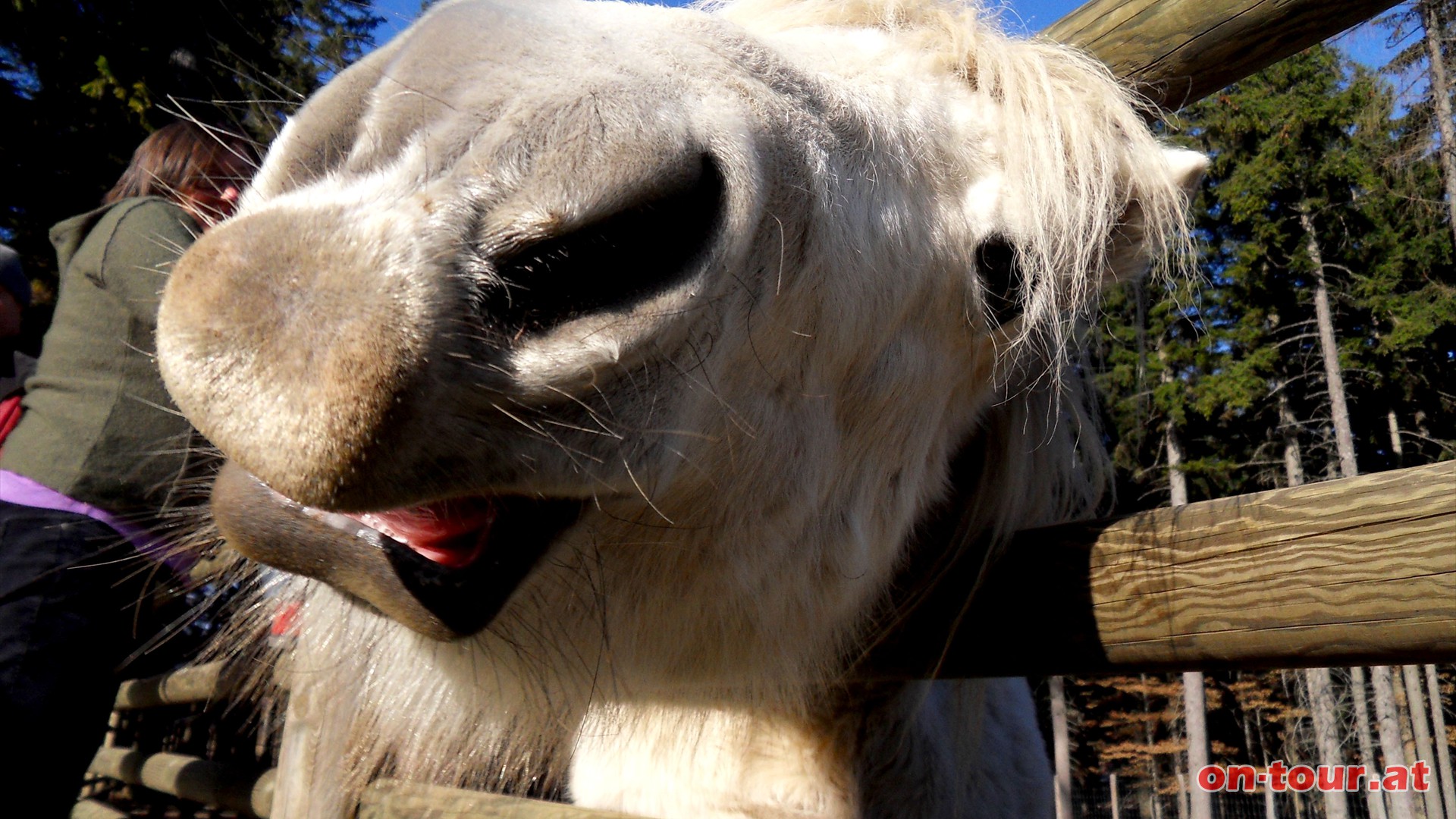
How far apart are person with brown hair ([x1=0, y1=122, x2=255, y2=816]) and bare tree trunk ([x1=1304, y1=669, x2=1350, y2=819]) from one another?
51.8ft

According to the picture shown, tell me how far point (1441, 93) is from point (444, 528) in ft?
42.6

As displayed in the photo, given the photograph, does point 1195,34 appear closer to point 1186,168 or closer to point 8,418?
point 1186,168

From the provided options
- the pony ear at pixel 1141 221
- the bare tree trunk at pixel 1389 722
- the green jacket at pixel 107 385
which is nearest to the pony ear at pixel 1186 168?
the pony ear at pixel 1141 221

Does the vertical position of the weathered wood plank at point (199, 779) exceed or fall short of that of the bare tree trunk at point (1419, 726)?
it falls short

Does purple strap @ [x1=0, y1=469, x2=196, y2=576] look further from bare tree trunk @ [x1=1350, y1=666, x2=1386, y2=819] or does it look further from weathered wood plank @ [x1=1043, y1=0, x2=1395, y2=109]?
bare tree trunk @ [x1=1350, y1=666, x2=1386, y2=819]

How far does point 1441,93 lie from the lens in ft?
33.1

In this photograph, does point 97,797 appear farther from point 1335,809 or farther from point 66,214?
point 1335,809

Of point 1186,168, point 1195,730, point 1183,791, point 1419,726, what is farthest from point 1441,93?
point 1183,791

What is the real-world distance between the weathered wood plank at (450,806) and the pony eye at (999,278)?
3.20ft

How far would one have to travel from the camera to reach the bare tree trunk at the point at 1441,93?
9.47 m

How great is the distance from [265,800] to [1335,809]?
17.3 meters

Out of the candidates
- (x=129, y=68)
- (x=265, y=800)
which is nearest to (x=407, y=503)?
(x=265, y=800)

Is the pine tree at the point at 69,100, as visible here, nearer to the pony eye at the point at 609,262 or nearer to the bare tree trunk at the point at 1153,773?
the pony eye at the point at 609,262

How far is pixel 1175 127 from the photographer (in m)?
1.69
